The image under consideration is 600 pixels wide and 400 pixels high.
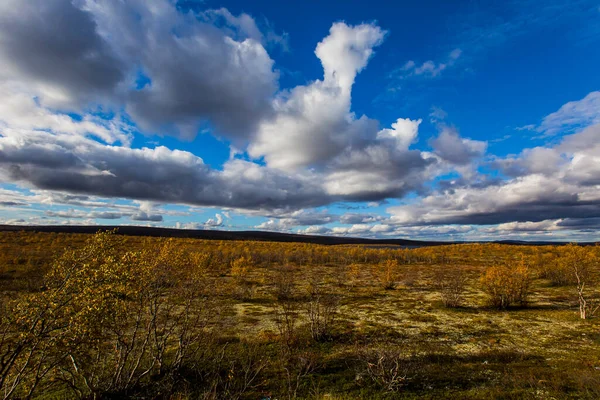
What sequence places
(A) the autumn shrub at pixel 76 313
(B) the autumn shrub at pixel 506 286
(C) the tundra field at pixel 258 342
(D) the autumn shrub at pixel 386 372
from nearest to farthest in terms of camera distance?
(A) the autumn shrub at pixel 76 313, (C) the tundra field at pixel 258 342, (D) the autumn shrub at pixel 386 372, (B) the autumn shrub at pixel 506 286

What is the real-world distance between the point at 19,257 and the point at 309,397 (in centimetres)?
6492

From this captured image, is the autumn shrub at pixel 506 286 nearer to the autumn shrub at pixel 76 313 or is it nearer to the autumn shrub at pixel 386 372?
the autumn shrub at pixel 386 372

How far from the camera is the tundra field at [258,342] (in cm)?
880

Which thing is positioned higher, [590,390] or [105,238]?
[105,238]

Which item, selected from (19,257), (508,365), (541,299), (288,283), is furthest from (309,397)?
(19,257)

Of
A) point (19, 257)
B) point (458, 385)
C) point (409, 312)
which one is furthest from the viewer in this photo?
point (19, 257)

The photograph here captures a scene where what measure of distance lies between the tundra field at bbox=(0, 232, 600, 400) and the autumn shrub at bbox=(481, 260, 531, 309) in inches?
4.8

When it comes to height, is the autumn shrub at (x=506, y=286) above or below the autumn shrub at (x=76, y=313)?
below

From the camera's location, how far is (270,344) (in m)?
18.8

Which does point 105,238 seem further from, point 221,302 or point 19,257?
point 19,257

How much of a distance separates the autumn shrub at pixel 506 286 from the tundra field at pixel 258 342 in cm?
12

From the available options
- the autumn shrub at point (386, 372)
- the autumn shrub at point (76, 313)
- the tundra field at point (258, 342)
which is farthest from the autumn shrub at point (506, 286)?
the autumn shrub at point (76, 313)

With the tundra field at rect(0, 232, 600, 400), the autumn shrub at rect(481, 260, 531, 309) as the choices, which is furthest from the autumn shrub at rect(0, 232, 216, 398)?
the autumn shrub at rect(481, 260, 531, 309)

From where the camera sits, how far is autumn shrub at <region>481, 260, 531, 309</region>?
29.0m
